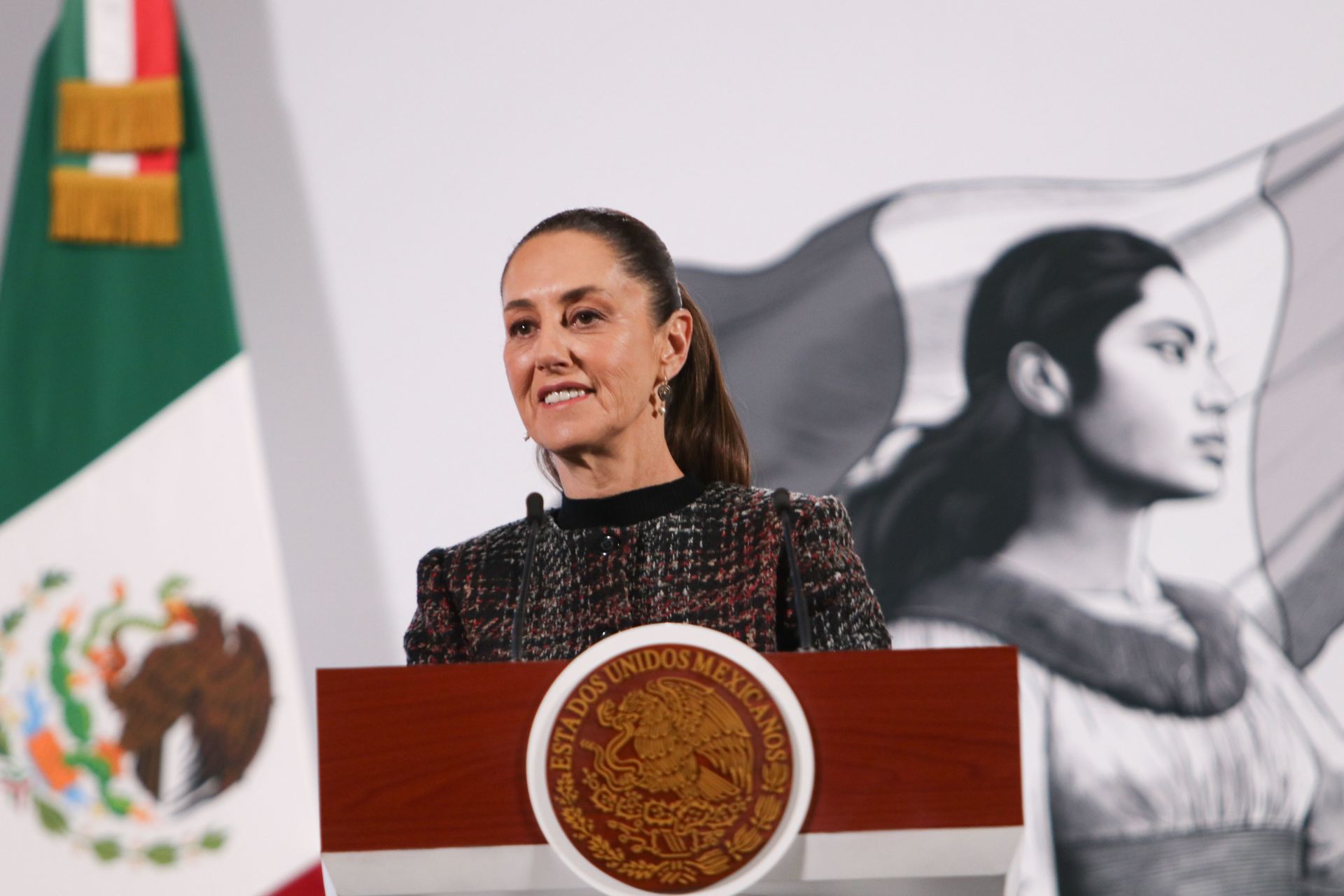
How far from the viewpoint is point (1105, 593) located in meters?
2.76

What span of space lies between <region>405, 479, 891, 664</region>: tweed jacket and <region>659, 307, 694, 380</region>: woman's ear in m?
0.17

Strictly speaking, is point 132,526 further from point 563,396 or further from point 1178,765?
point 1178,765

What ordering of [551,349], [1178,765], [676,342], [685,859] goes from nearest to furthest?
[685,859] → [551,349] → [676,342] → [1178,765]

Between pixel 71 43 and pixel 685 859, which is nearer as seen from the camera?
pixel 685 859

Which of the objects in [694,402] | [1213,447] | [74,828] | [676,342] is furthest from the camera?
[1213,447]

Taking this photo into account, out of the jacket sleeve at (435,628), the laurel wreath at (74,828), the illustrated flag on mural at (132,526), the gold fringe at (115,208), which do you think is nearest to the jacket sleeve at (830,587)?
the jacket sleeve at (435,628)

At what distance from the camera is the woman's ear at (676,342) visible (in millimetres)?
1715

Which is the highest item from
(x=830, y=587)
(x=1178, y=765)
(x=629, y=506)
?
(x=629, y=506)

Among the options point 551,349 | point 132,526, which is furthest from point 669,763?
point 132,526

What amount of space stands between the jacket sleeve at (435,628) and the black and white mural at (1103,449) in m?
1.32

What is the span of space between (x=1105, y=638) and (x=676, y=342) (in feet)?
4.81

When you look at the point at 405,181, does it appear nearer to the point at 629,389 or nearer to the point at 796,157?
the point at 796,157

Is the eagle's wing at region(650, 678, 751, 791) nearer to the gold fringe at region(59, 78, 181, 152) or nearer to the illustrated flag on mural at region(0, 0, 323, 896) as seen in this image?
the illustrated flag on mural at region(0, 0, 323, 896)

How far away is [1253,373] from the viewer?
9.16 ft
